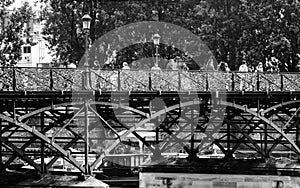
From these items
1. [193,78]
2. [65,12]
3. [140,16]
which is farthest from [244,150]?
[193,78]

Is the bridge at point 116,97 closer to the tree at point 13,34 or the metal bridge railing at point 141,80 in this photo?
the metal bridge railing at point 141,80

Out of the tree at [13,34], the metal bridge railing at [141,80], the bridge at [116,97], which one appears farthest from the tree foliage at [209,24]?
the metal bridge railing at [141,80]

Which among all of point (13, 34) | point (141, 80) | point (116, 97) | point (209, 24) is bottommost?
point (116, 97)

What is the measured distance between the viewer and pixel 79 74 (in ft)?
114

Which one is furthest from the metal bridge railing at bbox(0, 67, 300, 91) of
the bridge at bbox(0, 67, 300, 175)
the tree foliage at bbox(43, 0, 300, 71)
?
the tree foliage at bbox(43, 0, 300, 71)

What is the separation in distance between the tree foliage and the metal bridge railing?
1687cm

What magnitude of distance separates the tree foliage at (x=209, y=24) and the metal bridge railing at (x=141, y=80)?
1687 centimetres

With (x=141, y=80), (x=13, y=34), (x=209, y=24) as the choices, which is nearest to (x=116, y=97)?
(x=141, y=80)

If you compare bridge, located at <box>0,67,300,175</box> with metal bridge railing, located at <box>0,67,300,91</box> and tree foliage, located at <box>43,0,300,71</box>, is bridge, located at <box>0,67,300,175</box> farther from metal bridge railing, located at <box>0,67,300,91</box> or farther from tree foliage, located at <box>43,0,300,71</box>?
tree foliage, located at <box>43,0,300,71</box>

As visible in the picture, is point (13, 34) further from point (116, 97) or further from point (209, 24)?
point (116, 97)

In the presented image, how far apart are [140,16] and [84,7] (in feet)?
13.1

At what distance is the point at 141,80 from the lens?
1459 inches

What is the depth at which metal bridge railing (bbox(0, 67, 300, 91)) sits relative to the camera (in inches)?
1335

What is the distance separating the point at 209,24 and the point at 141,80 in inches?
914
